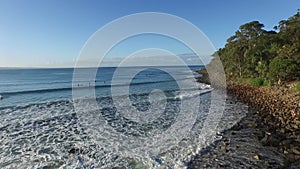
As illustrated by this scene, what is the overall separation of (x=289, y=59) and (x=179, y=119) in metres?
13.8

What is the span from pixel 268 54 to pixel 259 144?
770 inches

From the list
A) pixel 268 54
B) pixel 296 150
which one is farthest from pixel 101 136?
pixel 268 54

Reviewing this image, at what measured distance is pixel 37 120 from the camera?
11.6 metres

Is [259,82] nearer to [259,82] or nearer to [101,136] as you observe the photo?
[259,82]

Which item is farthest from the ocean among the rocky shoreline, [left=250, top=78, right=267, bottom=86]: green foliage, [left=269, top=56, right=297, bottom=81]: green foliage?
[left=250, top=78, right=267, bottom=86]: green foliage

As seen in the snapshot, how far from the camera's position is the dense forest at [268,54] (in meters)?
18.3

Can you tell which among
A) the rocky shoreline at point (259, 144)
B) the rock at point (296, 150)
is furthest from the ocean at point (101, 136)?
the rock at point (296, 150)

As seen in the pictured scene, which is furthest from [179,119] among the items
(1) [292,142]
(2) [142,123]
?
(1) [292,142]

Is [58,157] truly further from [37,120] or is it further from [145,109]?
[145,109]

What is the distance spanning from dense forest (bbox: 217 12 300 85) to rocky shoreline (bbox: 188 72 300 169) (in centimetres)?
811

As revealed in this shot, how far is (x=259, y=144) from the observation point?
24.6ft

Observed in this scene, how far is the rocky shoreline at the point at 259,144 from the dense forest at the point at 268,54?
811cm

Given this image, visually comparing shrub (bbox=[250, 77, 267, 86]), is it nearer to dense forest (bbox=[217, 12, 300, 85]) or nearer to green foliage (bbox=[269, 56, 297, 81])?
dense forest (bbox=[217, 12, 300, 85])

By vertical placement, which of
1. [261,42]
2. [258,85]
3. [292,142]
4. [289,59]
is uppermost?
[261,42]
